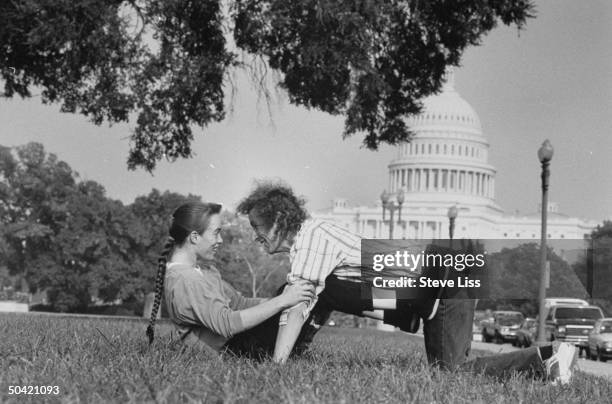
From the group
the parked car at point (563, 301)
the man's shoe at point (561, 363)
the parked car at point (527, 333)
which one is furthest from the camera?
the parked car at point (563, 301)

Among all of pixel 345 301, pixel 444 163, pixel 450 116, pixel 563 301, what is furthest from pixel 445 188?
pixel 345 301

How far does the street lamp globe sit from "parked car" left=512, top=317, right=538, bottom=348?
909 cm

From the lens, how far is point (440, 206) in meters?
129

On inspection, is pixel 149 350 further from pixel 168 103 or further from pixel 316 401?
pixel 168 103

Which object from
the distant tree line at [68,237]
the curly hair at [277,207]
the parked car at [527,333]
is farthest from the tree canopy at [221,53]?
the distant tree line at [68,237]

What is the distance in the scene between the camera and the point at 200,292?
5.14 metres

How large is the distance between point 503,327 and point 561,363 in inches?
1360

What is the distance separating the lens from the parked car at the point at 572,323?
28.7 metres

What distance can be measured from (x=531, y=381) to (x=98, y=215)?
52.7m

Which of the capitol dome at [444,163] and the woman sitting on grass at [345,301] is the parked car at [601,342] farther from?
the capitol dome at [444,163]

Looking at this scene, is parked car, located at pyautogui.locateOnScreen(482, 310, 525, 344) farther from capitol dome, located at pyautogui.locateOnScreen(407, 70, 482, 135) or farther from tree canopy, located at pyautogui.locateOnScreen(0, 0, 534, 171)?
capitol dome, located at pyautogui.locateOnScreen(407, 70, 482, 135)

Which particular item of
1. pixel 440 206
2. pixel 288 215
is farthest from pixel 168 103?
pixel 440 206

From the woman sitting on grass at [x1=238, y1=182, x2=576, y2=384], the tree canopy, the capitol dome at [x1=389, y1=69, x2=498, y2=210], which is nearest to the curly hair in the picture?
the woman sitting on grass at [x1=238, y1=182, x2=576, y2=384]

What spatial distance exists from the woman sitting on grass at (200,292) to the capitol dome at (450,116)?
129712 mm
